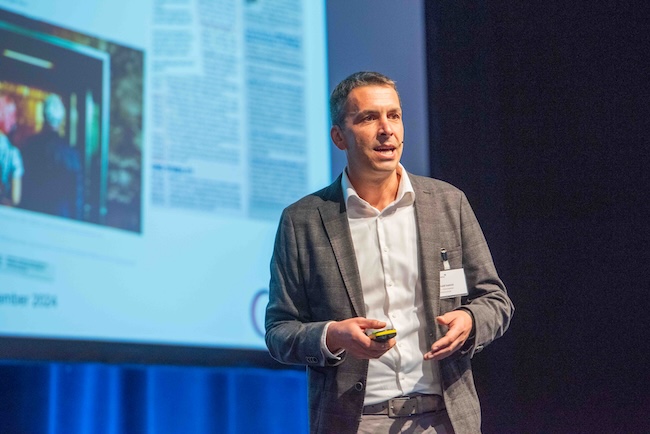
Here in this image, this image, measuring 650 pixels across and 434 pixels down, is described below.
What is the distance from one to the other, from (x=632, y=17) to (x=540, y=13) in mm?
376

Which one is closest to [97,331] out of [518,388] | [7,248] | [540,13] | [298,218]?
[7,248]

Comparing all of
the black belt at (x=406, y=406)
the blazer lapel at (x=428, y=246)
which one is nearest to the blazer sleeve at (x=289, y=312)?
the black belt at (x=406, y=406)

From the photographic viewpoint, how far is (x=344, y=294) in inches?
75.6

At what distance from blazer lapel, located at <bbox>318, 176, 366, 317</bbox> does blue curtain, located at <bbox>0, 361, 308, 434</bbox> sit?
4.57 feet

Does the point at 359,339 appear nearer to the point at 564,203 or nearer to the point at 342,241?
the point at 342,241

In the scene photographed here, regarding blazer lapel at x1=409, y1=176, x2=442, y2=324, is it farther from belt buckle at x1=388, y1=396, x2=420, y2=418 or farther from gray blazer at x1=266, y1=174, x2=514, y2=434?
belt buckle at x1=388, y1=396, x2=420, y2=418

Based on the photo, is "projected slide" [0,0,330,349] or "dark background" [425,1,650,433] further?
"dark background" [425,1,650,433]

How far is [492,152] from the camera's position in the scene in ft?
12.1

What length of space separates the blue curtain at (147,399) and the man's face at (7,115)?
2.57 ft

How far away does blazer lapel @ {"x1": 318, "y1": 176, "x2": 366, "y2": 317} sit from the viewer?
191cm

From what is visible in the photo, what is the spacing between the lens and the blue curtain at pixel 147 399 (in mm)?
3170

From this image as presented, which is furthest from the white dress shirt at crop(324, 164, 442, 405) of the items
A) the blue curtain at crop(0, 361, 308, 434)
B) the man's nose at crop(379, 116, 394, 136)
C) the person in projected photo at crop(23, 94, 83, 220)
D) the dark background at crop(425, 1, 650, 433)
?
the dark background at crop(425, 1, 650, 433)

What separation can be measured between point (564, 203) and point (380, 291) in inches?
72.1

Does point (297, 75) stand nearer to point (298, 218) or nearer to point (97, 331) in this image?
point (97, 331)
